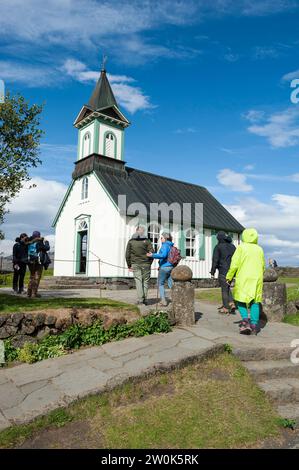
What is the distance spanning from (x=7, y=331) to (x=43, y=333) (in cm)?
62

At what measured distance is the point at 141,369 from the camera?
4.70m

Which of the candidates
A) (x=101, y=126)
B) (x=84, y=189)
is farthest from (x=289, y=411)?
(x=101, y=126)

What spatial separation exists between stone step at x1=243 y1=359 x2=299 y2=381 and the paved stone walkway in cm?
17

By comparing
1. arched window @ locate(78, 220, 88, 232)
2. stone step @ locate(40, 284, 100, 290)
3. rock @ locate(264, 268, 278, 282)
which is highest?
arched window @ locate(78, 220, 88, 232)

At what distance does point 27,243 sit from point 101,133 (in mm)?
10936

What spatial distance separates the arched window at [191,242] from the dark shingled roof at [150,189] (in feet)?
3.61

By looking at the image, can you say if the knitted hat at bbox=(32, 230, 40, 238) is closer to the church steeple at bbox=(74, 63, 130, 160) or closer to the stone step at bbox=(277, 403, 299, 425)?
the stone step at bbox=(277, 403, 299, 425)

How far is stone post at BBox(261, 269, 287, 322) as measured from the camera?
824cm

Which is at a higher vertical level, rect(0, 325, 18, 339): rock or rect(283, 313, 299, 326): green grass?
rect(0, 325, 18, 339): rock

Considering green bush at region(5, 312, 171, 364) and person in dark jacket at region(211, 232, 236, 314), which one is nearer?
green bush at region(5, 312, 171, 364)

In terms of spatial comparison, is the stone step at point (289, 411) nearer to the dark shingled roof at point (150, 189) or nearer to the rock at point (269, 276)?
the rock at point (269, 276)

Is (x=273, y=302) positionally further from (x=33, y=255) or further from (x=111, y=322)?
(x=33, y=255)

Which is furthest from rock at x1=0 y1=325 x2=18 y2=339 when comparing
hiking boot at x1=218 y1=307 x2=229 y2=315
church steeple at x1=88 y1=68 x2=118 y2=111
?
church steeple at x1=88 y1=68 x2=118 y2=111
